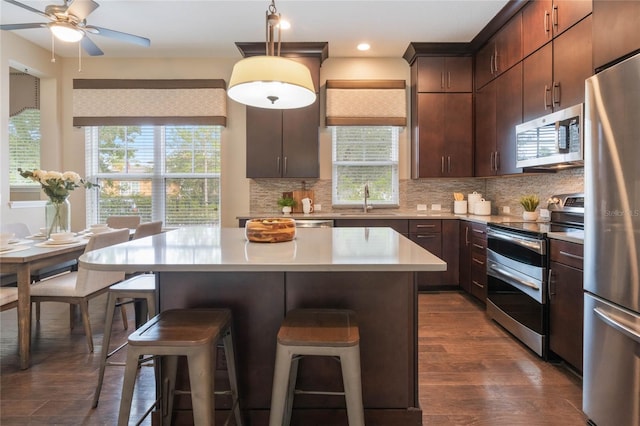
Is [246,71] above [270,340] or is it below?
above

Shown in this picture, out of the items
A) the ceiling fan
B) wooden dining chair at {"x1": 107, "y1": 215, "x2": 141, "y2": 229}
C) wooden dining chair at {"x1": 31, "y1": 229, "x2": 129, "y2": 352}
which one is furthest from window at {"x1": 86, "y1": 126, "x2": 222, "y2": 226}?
wooden dining chair at {"x1": 31, "y1": 229, "x2": 129, "y2": 352}

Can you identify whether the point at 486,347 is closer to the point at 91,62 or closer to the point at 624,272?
the point at 624,272

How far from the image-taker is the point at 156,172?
15.4ft

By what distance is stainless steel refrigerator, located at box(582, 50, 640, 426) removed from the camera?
1.46 m

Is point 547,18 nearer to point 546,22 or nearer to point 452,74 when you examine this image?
point 546,22

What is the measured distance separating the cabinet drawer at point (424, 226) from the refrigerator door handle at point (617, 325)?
7.68ft

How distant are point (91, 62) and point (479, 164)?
17.0 feet

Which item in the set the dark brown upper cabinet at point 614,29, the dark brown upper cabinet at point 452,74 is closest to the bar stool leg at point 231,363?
the dark brown upper cabinet at point 614,29

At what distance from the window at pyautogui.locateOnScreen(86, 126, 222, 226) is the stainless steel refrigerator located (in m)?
4.08

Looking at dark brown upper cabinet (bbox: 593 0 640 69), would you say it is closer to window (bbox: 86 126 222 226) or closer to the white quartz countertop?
the white quartz countertop

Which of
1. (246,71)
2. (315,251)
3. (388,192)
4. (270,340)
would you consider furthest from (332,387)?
(388,192)

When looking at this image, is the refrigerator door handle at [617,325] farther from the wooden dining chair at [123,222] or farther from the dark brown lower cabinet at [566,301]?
the wooden dining chair at [123,222]

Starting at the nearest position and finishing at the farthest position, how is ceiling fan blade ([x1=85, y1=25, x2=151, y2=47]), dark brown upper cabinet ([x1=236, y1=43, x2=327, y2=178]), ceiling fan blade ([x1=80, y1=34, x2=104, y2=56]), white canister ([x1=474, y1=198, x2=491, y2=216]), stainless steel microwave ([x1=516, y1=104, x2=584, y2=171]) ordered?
stainless steel microwave ([x1=516, y1=104, x2=584, y2=171]), ceiling fan blade ([x1=85, y1=25, x2=151, y2=47]), ceiling fan blade ([x1=80, y1=34, x2=104, y2=56]), white canister ([x1=474, y1=198, x2=491, y2=216]), dark brown upper cabinet ([x1=236, y1=43, x2=327, y2=178])

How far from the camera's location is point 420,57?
13.9ft
